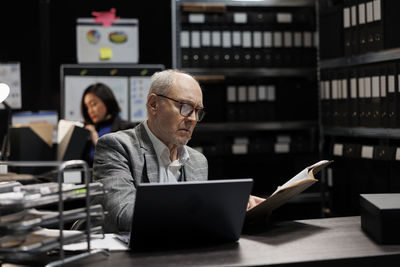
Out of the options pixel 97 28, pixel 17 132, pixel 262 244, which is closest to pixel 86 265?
pixel 262 244

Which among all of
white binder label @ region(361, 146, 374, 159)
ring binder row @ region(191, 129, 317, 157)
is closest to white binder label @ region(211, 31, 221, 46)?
ring binder row @ region(191, 129, 317, 157)

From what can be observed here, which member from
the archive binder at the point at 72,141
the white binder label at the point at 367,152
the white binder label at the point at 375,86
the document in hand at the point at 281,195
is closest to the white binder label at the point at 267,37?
the white binder label at the point at 375,86

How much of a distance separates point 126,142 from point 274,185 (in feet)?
8.90

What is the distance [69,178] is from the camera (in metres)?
3.96

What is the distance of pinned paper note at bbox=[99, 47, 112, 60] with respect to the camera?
478 cm

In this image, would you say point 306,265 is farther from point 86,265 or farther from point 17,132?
point 17,132

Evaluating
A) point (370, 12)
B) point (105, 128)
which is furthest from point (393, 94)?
point (105, 128)

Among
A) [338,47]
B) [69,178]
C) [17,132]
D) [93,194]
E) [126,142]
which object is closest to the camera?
[93,194]

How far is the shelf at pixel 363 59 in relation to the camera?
363 cm

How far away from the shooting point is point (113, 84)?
4.83 metres

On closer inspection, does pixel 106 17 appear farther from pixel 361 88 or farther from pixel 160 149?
pixel 160 149

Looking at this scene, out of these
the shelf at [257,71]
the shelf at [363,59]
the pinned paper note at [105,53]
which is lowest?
the shelf at [257,71]

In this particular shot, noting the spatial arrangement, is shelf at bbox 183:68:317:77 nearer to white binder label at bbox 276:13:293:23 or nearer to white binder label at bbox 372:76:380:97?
white binder label at bbox 276:13:293:23

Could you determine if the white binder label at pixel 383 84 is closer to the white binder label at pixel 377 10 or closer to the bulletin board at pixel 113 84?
the white binder label at pixel 377 10
